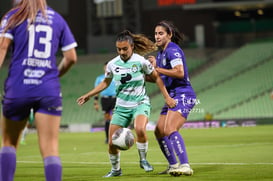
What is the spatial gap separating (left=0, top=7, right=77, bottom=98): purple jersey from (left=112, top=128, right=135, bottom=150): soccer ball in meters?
3.75

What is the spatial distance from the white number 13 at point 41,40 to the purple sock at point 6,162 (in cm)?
102

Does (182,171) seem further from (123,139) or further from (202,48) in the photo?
(202,48)

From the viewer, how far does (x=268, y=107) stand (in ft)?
108

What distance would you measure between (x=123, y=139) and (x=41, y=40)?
13.1 ft

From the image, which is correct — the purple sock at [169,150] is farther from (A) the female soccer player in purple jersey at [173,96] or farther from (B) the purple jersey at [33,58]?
(B) the purple jersey at [33,58]

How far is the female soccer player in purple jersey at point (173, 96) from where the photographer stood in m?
9.95

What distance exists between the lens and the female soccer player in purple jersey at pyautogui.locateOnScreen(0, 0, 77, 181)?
20.5 ft

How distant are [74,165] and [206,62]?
92.7 ft

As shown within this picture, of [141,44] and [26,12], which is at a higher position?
[26,12]

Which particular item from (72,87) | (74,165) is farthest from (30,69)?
(72,87)

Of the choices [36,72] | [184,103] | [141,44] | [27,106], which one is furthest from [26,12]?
[141,44]

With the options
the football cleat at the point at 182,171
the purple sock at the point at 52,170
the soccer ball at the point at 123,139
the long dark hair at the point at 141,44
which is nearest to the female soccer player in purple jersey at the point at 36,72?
the purple sock at the point at 52,170

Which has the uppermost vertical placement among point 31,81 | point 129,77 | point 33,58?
point 33,58

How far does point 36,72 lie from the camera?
6254 mm
